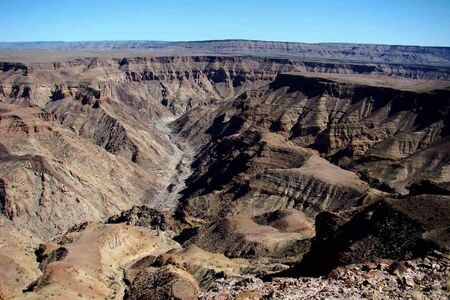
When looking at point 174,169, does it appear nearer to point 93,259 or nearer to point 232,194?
point 232,194

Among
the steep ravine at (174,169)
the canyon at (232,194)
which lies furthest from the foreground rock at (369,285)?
the steep ravine at (174,169)

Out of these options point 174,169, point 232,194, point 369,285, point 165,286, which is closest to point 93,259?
point 165,286

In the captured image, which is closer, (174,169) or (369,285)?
(369,285)

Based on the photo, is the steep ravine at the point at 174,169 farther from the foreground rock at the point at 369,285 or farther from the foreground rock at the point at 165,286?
the foreground rock at the point at 369,285

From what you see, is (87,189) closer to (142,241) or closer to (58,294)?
(142,241)

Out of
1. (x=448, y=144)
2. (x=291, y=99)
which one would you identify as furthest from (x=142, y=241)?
(x=291, y=99)

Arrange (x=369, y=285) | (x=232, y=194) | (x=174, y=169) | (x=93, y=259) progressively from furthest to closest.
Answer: (x=174, y=169) → (x=232, y=194) → (x=93, y=259) → (x=369, y=285)

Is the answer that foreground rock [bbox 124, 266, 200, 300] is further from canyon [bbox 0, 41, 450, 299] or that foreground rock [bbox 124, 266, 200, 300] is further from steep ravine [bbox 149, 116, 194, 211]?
steep ravine [bbox 149, 116, 194, 211]

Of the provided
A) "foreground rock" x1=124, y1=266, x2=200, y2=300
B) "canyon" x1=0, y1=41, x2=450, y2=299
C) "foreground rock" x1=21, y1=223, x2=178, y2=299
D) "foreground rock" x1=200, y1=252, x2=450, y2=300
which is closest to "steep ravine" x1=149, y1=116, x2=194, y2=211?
"canyon" x1=0, y1=41, x2=450, y2=299
